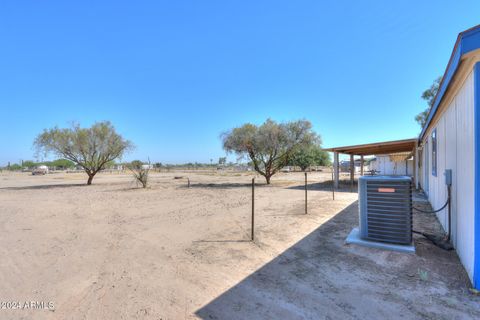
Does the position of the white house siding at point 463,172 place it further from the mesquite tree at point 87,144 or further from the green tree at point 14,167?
the green tree at point 14,167

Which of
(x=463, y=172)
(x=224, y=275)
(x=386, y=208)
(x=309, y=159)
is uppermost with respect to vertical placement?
(x=309, y=159)

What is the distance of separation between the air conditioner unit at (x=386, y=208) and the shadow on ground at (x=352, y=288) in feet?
1.07

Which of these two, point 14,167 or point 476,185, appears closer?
point 476,185

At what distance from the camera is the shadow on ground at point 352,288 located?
2.27 m

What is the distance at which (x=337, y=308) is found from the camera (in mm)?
2340

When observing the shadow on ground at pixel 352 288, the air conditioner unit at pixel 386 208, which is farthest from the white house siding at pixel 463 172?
the air conditioner unit at pixel 386 208

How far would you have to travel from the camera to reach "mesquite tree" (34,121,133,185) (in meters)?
18.0

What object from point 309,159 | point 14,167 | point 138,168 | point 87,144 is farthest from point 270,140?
point 14,167

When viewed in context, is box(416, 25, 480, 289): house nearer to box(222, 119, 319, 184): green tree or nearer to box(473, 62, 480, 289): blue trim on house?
box(473, 62, 480, 289): blue trim on house

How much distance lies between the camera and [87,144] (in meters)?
18.5

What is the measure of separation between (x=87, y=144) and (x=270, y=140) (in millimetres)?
13718

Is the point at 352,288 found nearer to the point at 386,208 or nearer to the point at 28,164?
the point at 386,208

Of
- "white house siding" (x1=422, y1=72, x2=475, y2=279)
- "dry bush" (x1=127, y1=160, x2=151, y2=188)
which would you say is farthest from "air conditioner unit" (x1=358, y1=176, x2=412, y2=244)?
"dry bush" (x1=127, y1=160, x2=151, y2=188)

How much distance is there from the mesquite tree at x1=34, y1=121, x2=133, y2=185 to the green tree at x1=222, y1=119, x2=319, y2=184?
892 centimetres
